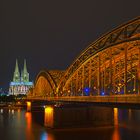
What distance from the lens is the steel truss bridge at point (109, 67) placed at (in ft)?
162

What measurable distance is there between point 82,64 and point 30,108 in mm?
75738

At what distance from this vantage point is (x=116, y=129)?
63.9 metres

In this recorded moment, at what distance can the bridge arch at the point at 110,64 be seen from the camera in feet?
164

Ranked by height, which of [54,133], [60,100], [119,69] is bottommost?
[54,133]

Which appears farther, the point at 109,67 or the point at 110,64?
the point at 109,67

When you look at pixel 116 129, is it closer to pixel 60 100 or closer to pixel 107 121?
pixel 107 121

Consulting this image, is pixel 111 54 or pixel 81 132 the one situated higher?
pixel 111 54

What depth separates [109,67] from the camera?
63.2 metres

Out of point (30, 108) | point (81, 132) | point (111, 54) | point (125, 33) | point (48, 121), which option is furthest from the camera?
point (30, 108)

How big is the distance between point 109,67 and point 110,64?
8.85 meters

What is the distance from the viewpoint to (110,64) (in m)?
54.4

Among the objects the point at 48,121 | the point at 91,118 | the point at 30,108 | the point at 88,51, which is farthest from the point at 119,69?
the point at 30,108

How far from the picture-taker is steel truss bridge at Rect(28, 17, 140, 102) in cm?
4937

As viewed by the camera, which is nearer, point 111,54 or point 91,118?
point 111,54
